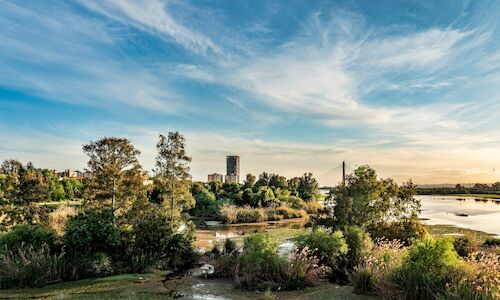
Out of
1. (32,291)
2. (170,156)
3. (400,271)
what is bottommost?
(32,291)

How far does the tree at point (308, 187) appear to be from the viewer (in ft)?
169

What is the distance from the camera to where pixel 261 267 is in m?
10.9

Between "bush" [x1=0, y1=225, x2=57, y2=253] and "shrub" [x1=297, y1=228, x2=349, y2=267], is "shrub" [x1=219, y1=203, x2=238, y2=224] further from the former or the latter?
"shrub" [x1=297, y1=228, x2=349, y2=267]

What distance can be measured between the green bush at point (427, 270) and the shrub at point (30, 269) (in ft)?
30.3

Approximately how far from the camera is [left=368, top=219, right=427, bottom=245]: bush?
50.4ft

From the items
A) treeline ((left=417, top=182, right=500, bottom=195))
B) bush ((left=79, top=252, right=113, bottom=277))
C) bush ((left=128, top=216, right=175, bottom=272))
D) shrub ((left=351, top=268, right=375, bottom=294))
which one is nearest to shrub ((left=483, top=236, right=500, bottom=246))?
shrub ((left=351, top=268, right=375, bottom=294))

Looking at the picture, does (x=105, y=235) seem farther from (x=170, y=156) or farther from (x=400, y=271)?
(x=400, y=271)

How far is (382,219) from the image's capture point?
634 inches

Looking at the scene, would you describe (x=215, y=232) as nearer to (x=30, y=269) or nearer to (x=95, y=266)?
(x=95, y=266)

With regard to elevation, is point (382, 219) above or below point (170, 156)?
below

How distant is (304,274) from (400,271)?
8.72 ft

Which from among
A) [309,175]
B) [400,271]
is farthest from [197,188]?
[400,271]

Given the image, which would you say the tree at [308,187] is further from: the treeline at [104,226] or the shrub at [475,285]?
the shrub at [475,285]

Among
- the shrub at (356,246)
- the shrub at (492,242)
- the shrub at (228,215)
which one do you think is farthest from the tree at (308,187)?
the shrub at (356,246)
